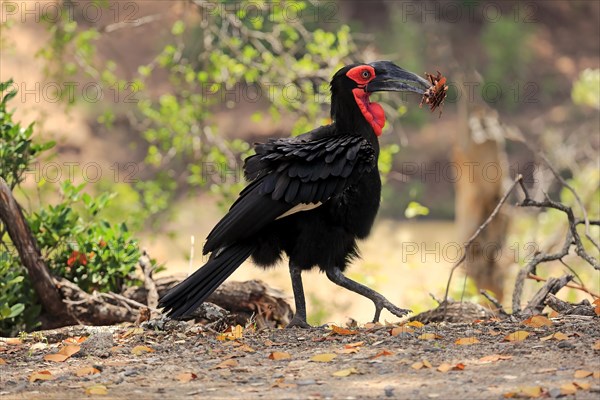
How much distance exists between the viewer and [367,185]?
16.1ft

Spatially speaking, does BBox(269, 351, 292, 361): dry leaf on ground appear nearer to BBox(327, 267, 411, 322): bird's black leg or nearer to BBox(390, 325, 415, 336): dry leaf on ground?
BBox(390, 325, 415, 336): dry leaf on ground

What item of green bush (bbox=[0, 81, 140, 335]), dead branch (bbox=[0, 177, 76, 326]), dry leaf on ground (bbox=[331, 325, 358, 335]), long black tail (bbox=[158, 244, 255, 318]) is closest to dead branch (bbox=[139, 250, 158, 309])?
green bush (bbox=[0, 81, 140, 335])

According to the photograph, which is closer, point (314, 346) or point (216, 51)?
point (314, 346)

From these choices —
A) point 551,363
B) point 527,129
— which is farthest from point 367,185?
point 527,129

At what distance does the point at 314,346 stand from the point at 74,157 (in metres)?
16.1

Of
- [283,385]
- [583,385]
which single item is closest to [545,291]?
[583,385]

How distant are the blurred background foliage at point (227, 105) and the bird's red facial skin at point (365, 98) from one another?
1738 millimetres

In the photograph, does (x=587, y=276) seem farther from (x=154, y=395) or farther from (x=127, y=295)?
(x=154, y=395)

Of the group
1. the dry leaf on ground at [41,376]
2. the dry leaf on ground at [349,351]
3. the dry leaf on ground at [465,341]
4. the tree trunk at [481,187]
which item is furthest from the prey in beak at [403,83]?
the tree trunk at [481,187]

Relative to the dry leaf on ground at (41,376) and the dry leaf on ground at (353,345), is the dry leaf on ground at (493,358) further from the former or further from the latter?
the dry leaf on ground at (41,376)

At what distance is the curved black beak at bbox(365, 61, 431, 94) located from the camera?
510 centimetres

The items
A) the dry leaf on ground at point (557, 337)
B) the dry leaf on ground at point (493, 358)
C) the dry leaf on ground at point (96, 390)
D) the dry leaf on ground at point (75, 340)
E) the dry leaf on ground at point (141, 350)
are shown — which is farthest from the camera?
the dry leaf on ground at point (75, 340)

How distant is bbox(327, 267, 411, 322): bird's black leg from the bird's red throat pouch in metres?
0.85

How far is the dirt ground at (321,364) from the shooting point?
3416 mm
